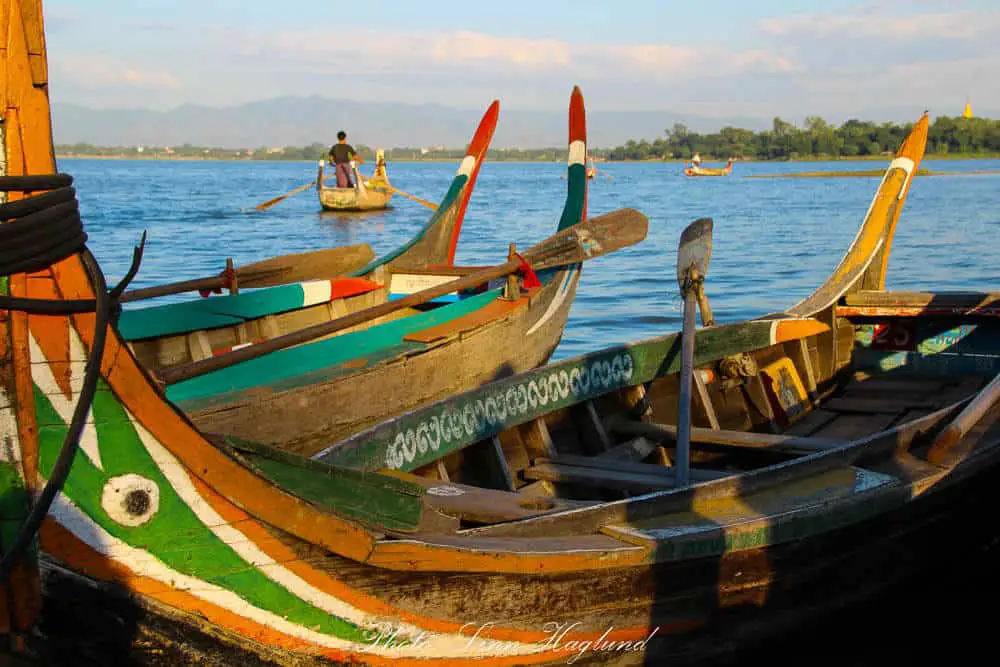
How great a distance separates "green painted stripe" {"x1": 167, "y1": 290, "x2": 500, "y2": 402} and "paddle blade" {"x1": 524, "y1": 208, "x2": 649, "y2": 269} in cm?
97

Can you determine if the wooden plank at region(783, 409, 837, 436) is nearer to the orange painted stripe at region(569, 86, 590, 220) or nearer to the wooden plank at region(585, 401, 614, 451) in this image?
the wooden plank at region(585, 401, 614, 451)

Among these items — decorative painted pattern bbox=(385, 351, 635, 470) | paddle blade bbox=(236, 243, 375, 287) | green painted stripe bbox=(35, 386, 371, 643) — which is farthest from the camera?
paddle blade bbox=(236, 243, 375, 287)

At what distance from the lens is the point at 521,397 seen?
18.5 feet

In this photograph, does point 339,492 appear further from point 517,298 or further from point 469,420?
point 517,298

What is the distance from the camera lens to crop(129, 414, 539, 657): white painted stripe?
126 inches

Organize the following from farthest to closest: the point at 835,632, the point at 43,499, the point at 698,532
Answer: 1. the point at 835,632
2. the point at 698,532
3. the point at 43,499

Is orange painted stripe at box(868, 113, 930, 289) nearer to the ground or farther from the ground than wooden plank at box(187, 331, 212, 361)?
farther from the ground

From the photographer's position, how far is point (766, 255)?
25.7m

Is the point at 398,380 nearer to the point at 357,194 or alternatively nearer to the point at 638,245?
the point at 638,245

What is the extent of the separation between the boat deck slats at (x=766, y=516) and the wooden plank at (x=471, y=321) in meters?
3.46

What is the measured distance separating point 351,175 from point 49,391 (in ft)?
95.8

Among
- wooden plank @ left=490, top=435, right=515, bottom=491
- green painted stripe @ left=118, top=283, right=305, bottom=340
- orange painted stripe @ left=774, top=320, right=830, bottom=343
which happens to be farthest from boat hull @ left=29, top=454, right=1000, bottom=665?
green painted stripe @ left=118, top=283, right=305, bottom=340

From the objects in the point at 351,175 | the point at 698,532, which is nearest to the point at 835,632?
the point at 698,532

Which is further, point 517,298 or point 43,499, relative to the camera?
point 517,298
